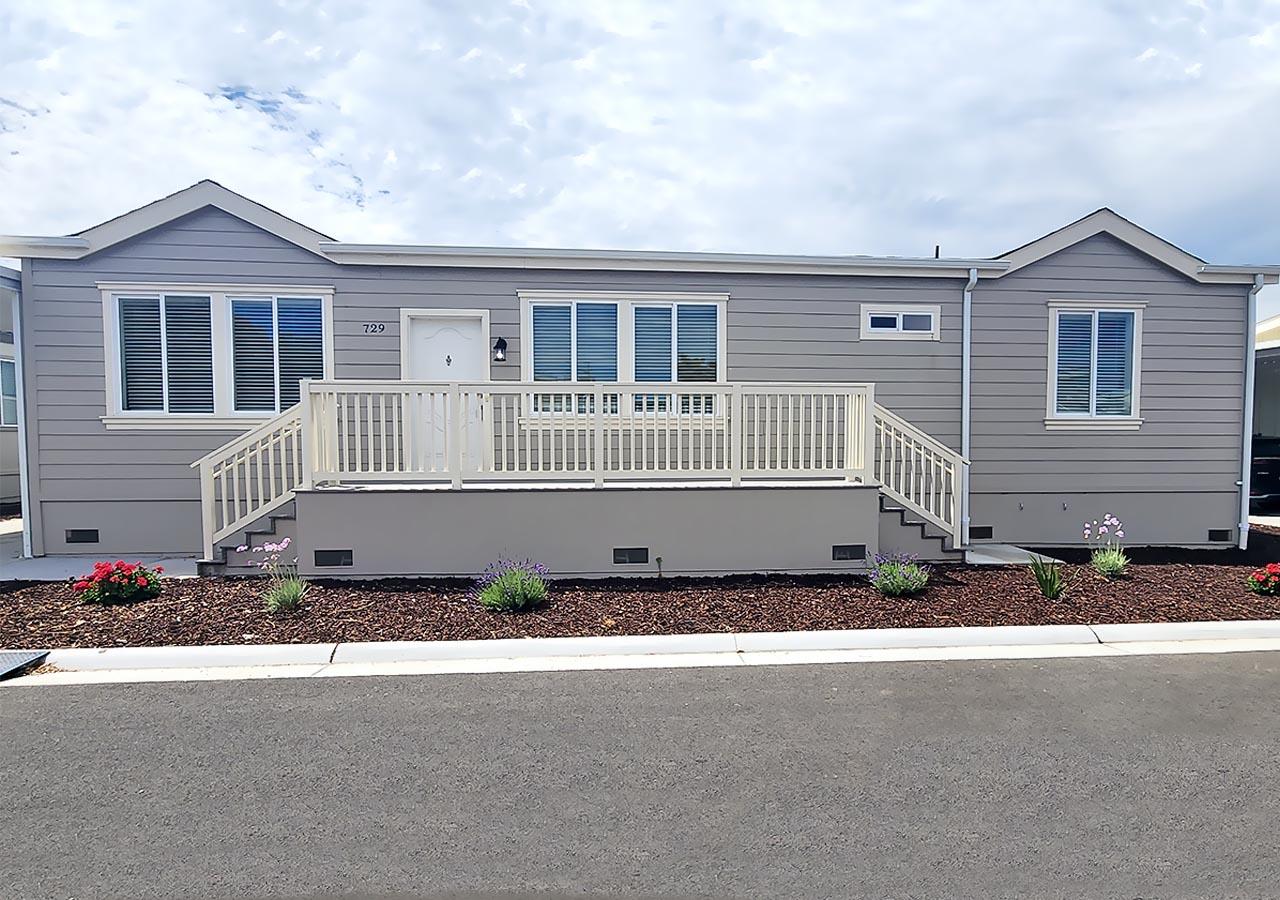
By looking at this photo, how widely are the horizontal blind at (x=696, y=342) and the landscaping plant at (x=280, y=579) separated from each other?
194 inches

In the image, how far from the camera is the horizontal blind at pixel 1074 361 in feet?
30.2

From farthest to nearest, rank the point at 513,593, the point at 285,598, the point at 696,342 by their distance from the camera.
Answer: the point at 696,342 < the point at 513,593 < the point at 285,598

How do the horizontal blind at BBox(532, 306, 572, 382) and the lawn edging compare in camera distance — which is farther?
the horizontal blind at BBox(532, 306, 572, 382)

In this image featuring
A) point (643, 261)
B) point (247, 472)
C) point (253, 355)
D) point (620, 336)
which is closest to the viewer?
point (247, 472)

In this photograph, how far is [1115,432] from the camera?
9266 millimetres

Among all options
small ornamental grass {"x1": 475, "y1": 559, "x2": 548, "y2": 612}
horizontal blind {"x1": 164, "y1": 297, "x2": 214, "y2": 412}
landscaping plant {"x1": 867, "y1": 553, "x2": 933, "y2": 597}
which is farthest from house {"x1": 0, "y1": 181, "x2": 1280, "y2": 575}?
small ornamental grass {"x1": 475, "y1": 559, "x2": 548, "y2": 612}

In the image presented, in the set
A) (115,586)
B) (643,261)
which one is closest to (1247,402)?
(643,261)

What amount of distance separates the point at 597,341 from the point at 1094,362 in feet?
22.3

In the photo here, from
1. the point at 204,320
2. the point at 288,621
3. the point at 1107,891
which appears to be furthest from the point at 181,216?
the point at 1107,891

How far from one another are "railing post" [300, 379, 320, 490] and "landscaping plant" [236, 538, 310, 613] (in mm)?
694

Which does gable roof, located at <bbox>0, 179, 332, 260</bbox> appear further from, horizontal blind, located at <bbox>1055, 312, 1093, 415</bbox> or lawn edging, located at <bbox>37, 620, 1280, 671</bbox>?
horizontal blind, located at <bbox>1055, 312, 1093, 415</bbox>

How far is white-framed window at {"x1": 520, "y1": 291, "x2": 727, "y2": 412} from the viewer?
28.3 feet

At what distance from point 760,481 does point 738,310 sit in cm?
261

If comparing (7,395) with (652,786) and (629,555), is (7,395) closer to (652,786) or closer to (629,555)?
(629,555)
